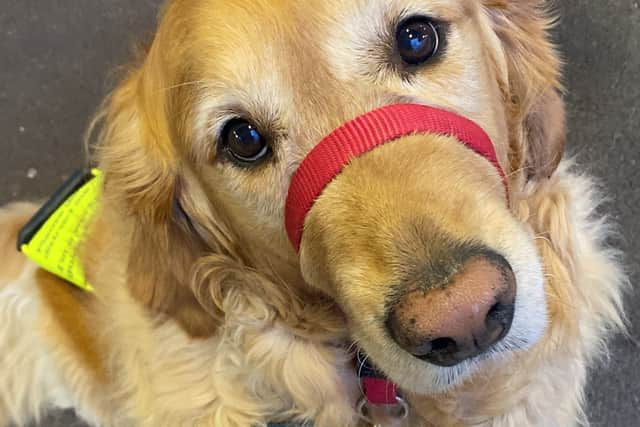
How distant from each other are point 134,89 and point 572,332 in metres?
1.05

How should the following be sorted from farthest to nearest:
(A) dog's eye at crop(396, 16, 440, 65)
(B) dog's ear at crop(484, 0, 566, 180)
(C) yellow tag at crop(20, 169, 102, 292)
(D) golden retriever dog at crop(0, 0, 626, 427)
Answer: (C) yellow tag at crop(20, 169, 102, 292)
(B) dog's ear at crop(484, 0, 566, 180)
(A) dog's eye at crop(396, 16, 440, 65)
(D) golden retriever dog at crop(0, 0, 626, 427)

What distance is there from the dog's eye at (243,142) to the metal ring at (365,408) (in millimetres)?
604

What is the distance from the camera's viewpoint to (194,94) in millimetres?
1454

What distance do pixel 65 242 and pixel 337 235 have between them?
1.04 metres

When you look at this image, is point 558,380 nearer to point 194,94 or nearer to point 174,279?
point 174,279

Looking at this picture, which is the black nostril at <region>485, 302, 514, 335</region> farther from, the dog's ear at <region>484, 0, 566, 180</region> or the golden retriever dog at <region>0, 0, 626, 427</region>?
the dog's ear at <region>484, 0, 566, 180</region>

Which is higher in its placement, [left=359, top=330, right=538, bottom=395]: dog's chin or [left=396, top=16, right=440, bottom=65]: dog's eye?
[left=396, top=16, right=440, bottom=65]: dog's eye

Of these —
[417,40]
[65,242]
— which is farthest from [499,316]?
[65,242]

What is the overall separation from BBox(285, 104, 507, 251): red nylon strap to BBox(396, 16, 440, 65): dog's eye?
0.32 feet

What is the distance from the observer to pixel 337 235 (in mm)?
1334

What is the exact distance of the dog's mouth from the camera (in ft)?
3.86

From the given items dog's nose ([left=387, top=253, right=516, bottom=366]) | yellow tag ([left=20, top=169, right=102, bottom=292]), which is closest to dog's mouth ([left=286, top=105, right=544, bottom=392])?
dog's nose ([left=387, top=253, right=516, bottom=366])

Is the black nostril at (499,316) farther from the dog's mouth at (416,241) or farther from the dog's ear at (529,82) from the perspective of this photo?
the dog's ear at (529,82)

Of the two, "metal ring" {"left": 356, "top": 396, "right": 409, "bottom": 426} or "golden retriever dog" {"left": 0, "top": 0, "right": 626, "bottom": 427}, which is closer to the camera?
"golden retriever dog" {"left": 0, "top": 0, "right": 626, "bottom": 427}
